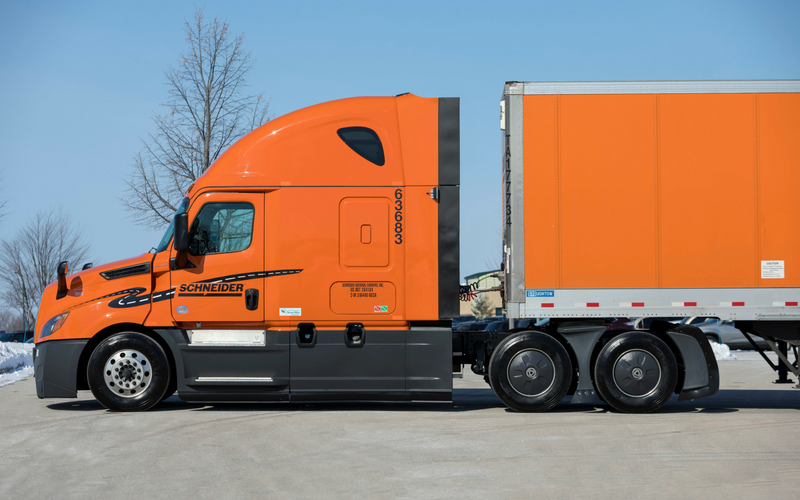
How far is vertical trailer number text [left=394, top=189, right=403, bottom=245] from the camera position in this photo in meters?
9.26

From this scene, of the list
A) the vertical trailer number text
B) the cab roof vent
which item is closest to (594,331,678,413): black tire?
the vertical trailer number text

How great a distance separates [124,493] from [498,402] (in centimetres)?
639

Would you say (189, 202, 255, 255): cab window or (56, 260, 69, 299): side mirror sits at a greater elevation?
(189, 202, 255, 255): cab window

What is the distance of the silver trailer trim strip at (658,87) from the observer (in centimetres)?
914

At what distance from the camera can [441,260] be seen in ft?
30.3

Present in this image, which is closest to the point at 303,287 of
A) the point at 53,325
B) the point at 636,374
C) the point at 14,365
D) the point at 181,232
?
the point at 181,232

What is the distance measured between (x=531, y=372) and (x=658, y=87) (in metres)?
4.12

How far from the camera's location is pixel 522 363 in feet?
30.4

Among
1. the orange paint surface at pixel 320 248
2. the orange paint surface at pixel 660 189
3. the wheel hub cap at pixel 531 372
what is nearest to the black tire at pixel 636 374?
the wheel hub cap at pixel 531 372

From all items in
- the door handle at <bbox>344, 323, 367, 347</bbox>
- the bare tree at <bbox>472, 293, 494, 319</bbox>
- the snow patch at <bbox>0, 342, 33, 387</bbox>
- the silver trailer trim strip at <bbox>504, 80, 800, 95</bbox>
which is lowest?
the bare tree at <bbox>472, 293, 494, 319</bbox>

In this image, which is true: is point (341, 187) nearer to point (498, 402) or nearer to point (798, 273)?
point (498, 402)

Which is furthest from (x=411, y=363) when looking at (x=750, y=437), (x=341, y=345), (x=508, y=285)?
(x=750, y=437)

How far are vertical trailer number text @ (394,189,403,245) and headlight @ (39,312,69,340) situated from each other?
456 cm

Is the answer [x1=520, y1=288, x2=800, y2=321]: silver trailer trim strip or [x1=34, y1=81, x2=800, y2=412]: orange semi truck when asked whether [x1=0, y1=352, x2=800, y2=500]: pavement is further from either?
[x1=520, y1=288, x2=800, y2=321]: silver trailer trim strip
